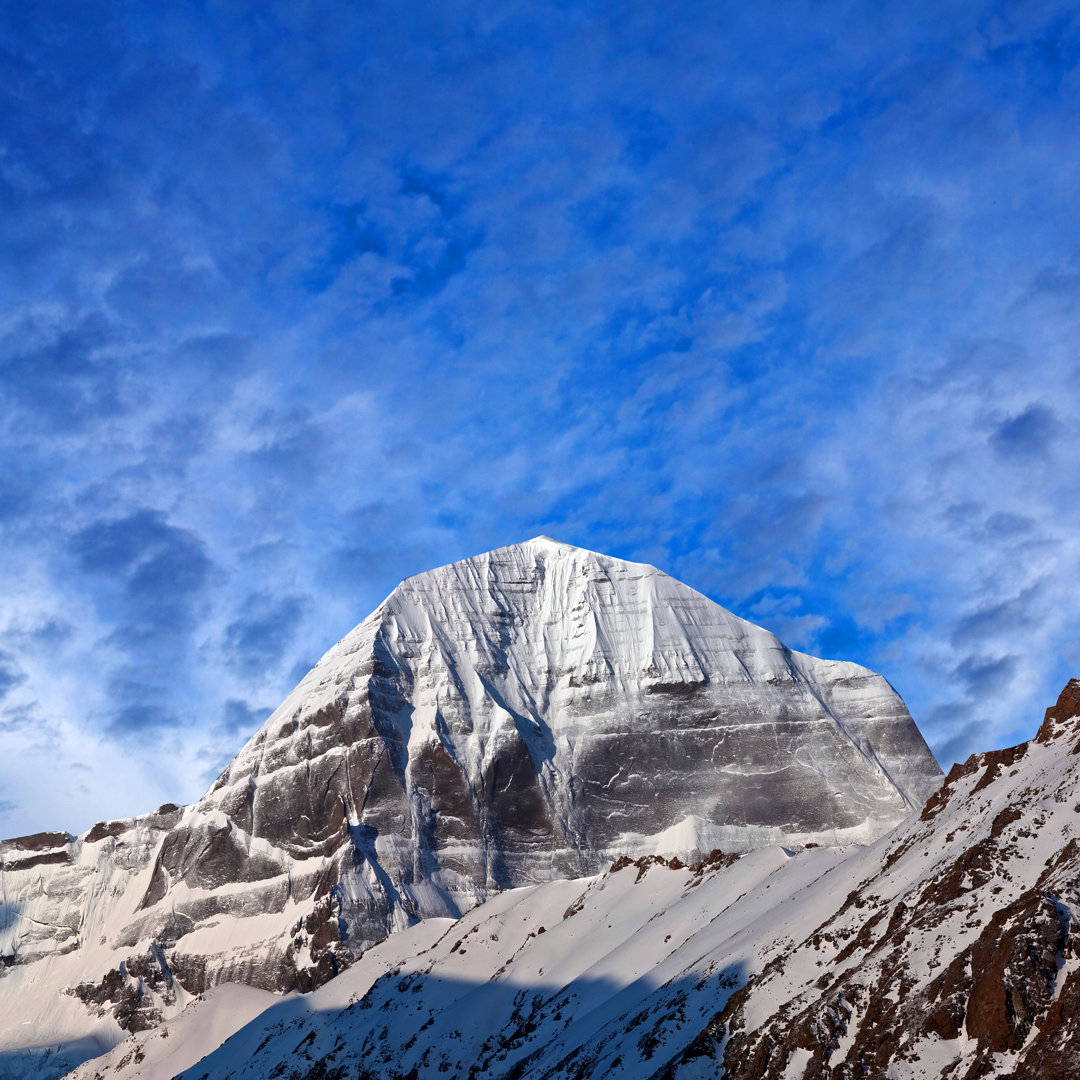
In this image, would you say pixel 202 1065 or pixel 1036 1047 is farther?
pixel 202 1065

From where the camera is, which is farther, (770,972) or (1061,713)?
(1061,713)

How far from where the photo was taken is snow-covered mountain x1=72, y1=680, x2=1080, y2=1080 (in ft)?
143

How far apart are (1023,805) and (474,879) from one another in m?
152

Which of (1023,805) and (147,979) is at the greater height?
(147,979)

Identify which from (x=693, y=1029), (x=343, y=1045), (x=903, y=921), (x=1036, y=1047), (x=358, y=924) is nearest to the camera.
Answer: (x=1036, y=1047)

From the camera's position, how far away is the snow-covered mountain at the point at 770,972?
43500mm

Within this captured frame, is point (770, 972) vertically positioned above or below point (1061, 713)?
below

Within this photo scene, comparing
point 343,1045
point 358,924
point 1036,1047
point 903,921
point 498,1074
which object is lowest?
point 1036,1047

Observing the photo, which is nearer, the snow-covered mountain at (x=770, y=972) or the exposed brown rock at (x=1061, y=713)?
the snow-covered mountain at (x=770, y=972)

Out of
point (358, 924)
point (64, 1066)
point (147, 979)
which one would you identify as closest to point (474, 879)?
point (358, 924)

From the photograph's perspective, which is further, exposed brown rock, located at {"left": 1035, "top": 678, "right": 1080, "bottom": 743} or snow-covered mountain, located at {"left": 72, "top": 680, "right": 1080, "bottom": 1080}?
exposed brown rock, located at {"left": 1035, "top": 678, "right": 1080, "bottom": 743}

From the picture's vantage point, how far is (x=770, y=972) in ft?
200

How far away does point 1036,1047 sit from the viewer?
3956 centimetres

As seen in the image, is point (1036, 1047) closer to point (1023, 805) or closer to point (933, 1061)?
point (933, 1061)
